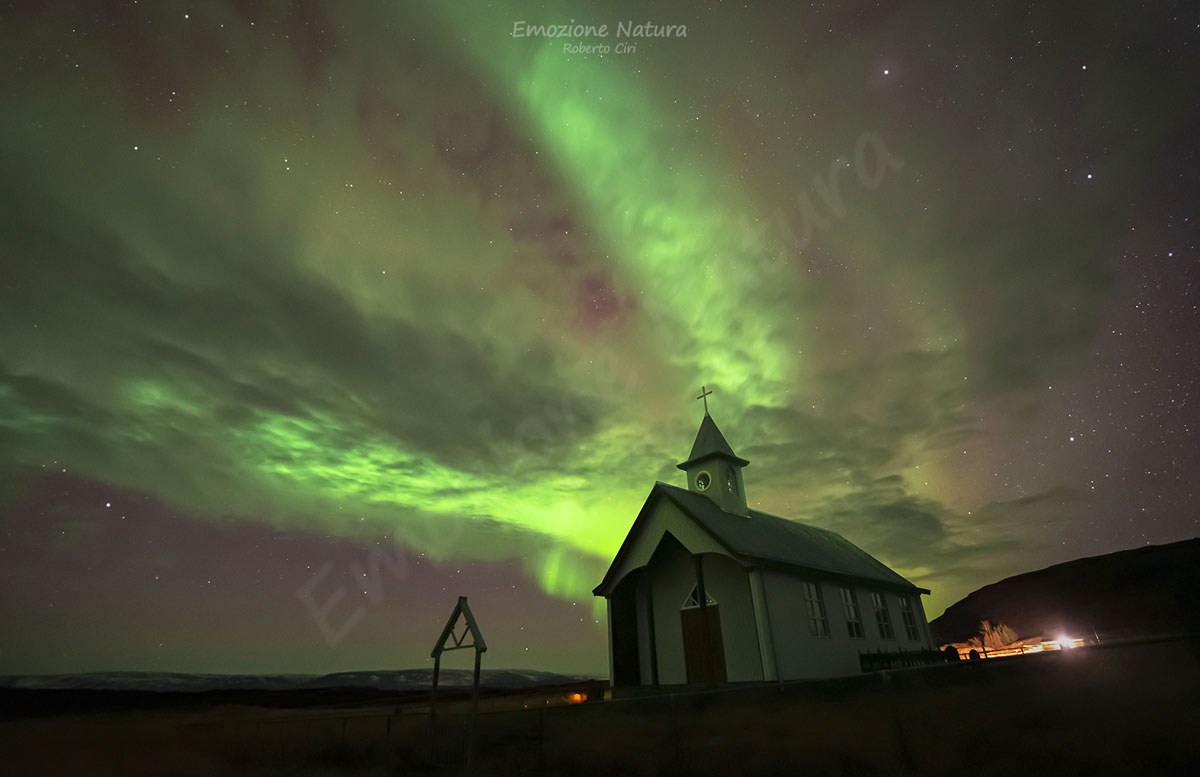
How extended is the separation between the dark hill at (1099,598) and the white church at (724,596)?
48114 millimetres

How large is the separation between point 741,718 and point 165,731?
20994 mm

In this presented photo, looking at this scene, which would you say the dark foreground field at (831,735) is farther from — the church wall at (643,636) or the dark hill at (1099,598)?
the dark hill at (1099,598)

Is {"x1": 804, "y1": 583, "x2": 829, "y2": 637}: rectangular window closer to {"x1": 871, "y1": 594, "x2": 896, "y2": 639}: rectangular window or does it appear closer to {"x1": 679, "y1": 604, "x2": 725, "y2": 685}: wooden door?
{"x1": 679, "y1": 604, "x2": 725, "y2": 685}: wooden door

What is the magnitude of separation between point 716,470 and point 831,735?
12.8 meters

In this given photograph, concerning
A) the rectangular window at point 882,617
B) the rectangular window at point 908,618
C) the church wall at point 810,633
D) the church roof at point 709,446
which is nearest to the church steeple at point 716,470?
the church roof at point 709,446

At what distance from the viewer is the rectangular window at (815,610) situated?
62.9 ft

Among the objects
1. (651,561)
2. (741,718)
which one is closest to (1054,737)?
(741,718)

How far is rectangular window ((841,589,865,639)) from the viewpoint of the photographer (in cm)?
2128

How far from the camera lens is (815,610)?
19672 millimetres

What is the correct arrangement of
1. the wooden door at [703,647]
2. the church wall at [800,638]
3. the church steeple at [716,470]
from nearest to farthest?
1. the church wall at [800,638]
2. the wooden door at [703,647]
3. the church steeple at [716,470]

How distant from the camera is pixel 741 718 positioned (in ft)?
43.3

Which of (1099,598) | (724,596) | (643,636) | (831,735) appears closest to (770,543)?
(724,596)

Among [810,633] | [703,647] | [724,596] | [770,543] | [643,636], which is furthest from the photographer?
[643,636]

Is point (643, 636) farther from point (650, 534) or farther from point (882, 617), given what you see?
point (882, 617)
